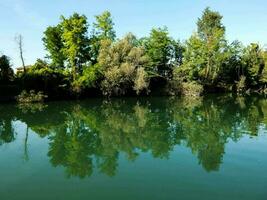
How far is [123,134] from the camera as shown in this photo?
70.3 feet

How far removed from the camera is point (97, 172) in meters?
13.4

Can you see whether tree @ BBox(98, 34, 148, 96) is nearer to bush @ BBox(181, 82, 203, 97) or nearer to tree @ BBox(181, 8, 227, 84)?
bush @ BBox(181, 82, 203, 97)

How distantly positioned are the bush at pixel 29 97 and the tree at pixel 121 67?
380 inches

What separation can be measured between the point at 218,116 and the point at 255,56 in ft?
143

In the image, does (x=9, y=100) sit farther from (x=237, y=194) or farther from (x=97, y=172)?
(x=237, y=194)

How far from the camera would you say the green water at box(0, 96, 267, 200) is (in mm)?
11181

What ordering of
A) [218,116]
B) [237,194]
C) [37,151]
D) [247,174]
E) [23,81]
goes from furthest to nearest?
[23,81]
[218,116]
[37,151]
[247,174]
[237,194]

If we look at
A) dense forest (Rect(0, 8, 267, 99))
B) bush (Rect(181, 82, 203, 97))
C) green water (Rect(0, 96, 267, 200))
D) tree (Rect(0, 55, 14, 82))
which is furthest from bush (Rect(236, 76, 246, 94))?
tree (Rect(0, 55, 14, 82))

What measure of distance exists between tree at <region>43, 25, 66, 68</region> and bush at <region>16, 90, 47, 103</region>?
10619mm

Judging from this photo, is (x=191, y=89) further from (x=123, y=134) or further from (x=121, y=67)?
(x=123, y=134)

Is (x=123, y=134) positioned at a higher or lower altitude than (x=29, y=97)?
lower

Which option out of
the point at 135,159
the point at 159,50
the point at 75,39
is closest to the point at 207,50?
the point at 159,50

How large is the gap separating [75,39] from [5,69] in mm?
10551

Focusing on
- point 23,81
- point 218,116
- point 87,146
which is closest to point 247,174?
point 87,146
